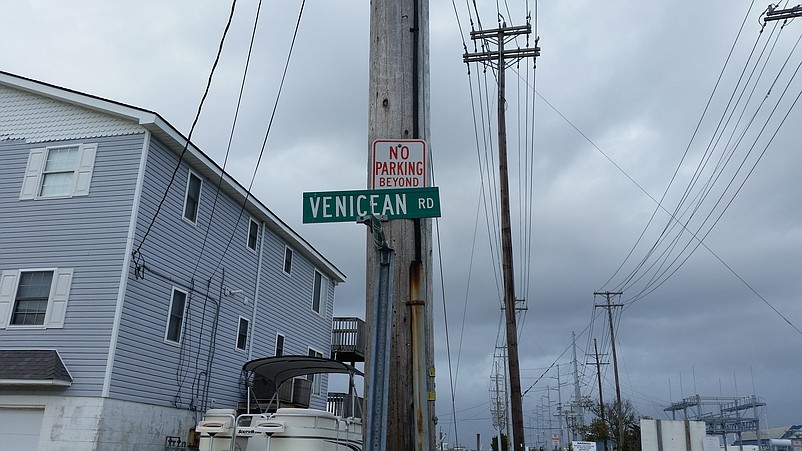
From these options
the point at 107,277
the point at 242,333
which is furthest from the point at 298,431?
the point at 242,333

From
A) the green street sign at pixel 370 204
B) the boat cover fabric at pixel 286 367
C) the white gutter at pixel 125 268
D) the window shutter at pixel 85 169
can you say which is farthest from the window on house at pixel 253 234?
the green street sign at pixel 370 204

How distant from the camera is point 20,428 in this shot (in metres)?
15.2

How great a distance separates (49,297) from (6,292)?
45.5 inches

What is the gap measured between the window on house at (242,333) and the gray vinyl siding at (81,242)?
236 inches

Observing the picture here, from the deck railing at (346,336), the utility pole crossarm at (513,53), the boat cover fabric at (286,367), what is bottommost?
the boat cover fabric at (286,367)

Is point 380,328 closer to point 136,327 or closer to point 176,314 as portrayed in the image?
point 136,327

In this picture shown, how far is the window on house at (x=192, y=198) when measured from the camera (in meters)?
18.7

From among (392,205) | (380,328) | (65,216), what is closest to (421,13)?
(392,205)

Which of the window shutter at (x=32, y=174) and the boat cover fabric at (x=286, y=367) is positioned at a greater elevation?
the window shutter at (x=32, y=174)

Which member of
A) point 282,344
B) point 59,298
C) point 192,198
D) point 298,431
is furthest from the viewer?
point 282,344

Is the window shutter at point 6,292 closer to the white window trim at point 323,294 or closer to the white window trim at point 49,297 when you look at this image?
the white window trim at point 49,297

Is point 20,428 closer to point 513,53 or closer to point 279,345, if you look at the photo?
point 279,345

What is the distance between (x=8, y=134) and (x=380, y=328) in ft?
60.3

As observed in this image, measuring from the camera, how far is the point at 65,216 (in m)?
16.8
